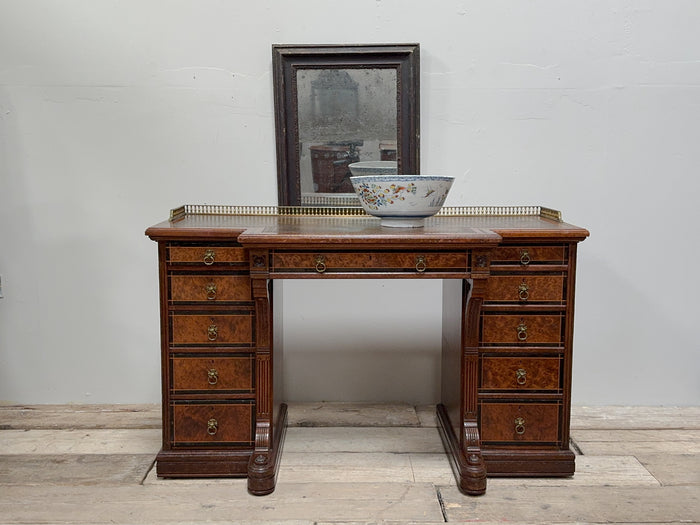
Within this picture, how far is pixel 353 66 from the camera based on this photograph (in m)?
2.67

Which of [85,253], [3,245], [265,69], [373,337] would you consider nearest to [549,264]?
[373,337]

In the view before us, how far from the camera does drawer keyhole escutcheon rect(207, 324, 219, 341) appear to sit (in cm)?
221

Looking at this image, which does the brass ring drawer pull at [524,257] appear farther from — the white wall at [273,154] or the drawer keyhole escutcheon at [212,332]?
the drawer keyhole escutcheon at [212,332]

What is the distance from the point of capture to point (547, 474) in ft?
7.44

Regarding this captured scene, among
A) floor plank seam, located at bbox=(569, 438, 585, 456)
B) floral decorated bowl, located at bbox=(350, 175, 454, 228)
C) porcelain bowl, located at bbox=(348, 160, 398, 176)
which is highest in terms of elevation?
porcelain bowl, located at bbox=(348, 160, 398, 176)

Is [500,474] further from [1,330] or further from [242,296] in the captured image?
[1,330]

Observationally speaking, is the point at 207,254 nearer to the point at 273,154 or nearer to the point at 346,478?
the point at 273,154

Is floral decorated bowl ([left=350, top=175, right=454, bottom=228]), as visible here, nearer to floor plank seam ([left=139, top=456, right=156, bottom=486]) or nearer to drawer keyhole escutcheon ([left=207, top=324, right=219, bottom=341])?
drawer keyhole escutcheon ([left=207, top=324, right=219, bottom=341])

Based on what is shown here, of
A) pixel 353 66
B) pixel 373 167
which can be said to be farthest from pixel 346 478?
pixel 353 66

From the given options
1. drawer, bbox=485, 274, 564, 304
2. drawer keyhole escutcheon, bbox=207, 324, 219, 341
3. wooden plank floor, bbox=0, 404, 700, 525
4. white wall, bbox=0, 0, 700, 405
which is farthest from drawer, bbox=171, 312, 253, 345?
drawer, bbox=485, 274, 564, 304

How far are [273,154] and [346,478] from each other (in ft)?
4.25

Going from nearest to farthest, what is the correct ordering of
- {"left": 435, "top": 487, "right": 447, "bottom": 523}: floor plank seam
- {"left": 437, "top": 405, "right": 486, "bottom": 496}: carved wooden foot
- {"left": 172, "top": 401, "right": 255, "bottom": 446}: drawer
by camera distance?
{"left": 435, "top": 487, "right": 447, "bottom": 523}: floor plank seam < {"left": 437, "top": 405, "right": 486, "bottom": 496}: carved wooden foot < {"left": 172, "top": 401, "right": 255, "bottom": 446}: drawer

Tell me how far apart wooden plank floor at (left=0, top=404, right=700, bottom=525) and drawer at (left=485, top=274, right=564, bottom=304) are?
0.61 metres

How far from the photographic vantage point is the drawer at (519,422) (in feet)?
7.45
